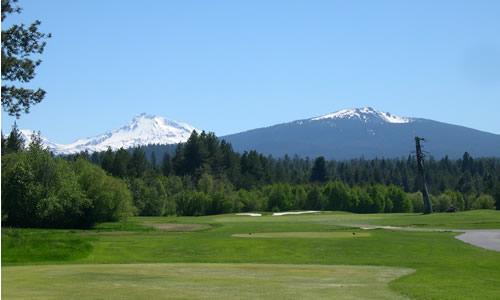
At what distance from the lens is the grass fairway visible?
19.2 m

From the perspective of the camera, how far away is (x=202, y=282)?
901 inches

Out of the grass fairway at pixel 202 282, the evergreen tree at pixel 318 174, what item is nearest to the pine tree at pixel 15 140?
the evergreen tree at pixel 318 174

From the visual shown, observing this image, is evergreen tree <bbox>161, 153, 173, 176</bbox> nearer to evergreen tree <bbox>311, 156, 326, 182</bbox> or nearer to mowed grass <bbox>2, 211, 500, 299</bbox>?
evergreen tree <bbox>311, 156, 326, 182</bbox>

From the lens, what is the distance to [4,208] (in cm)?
6938

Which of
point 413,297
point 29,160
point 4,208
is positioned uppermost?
point 29,160

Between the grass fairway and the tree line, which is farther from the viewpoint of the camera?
the tree line

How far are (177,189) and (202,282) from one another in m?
126

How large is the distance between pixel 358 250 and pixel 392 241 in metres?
5.86

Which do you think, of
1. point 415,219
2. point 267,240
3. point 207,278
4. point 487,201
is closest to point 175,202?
point 487,201

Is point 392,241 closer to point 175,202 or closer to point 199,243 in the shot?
point 199,243

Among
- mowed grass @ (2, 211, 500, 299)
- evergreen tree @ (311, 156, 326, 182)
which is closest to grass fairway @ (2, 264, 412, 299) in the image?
mowed grass @ (2, 211, 500, 299)

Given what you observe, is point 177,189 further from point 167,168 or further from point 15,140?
point 15,140

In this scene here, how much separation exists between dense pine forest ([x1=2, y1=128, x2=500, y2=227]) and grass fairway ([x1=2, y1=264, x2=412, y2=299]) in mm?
43411

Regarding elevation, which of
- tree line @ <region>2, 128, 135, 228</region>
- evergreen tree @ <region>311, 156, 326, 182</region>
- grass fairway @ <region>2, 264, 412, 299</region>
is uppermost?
evergreen tree @ <region>311, 156, 326, 182</region>
